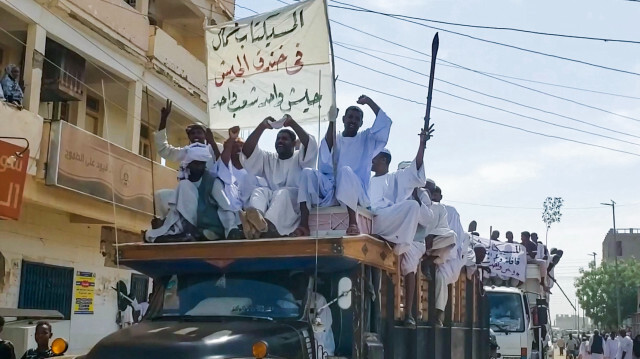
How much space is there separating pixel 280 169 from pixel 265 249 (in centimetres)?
160

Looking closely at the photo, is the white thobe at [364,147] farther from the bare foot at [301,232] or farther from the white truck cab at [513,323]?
the white truck cab at [513,323]

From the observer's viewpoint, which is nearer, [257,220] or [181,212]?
[257,220]

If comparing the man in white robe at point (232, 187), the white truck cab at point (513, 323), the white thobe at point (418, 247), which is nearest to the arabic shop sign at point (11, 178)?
the man in white robe at point (232, 187)

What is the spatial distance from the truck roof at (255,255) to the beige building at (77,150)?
243 inches

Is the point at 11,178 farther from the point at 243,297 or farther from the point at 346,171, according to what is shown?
the point at 243,297

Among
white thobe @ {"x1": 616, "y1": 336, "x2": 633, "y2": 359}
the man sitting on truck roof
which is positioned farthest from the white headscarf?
white thobe @ {"x1": 616, "y1": 336, "x2": 633, "y2": 359}

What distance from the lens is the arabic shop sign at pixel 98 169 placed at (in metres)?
13.2

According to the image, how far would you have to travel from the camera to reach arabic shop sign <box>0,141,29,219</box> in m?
11.8

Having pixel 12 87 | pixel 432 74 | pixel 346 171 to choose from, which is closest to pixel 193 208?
pixel 346 171

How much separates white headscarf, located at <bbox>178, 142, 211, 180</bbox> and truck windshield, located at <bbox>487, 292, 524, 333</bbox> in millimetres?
8309

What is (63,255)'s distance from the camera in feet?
50.6

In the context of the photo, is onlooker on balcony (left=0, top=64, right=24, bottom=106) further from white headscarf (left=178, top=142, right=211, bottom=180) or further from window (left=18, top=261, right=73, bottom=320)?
white headscarf (left=178, top=142, right=211, bottom=180)

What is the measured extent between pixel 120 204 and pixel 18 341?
6.13 meters

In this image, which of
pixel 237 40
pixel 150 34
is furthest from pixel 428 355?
pixel 150 34
